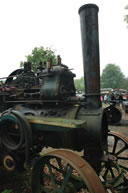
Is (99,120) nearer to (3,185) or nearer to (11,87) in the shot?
(11,87)

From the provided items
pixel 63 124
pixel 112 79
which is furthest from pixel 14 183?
pixel 112 79

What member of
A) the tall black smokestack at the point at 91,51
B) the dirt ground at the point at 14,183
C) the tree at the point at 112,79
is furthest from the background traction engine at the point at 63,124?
the tree at the point at 112,79

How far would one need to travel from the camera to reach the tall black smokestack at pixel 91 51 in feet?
7.63

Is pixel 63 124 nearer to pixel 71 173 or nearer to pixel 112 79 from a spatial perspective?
pixel 71 173

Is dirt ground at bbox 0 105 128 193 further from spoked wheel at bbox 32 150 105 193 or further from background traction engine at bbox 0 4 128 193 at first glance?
spoked wheel at bbox 32 150 105 193

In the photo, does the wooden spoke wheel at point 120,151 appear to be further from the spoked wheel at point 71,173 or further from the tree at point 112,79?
the tree at point 112,79

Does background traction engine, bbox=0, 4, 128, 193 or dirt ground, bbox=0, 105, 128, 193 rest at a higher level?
background traction engine, bbox=0, 4, 128, 193

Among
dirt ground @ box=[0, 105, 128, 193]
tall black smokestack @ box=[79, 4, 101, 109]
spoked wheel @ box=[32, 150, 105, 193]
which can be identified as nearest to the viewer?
spoked wheel @ box=[32, 150, 105, 193]

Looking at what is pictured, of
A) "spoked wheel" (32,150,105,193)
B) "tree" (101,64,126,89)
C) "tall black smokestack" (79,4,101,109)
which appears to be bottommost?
"spoked wheel" (32,150,105,193)

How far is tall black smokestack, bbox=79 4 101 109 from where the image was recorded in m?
2.33

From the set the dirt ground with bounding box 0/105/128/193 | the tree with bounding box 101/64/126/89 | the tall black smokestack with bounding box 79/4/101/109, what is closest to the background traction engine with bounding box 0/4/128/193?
the tall black smokestack with bounding box 79/4/101/109

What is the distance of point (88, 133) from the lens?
2.28m

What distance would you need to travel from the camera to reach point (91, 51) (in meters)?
2.35

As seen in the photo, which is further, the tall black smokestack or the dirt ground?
the dirt ground
